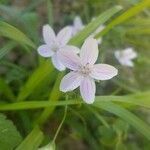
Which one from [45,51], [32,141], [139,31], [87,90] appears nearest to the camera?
[87,90]

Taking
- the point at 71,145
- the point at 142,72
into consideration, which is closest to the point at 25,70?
the point at 71,145

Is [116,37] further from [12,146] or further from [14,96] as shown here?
[12,146]

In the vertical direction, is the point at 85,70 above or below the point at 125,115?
above

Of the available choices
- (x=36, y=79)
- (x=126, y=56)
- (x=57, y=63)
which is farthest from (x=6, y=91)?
(x=126, y=56)

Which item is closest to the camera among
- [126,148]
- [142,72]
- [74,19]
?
[126,148]

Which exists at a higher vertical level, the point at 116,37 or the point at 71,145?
the point at 116,37

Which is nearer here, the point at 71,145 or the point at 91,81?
the point at 91,81

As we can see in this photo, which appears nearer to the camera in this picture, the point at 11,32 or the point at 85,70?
the point at 85,70

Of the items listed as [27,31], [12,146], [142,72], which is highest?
[27,31]

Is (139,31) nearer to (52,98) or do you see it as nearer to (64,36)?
(64,36)
